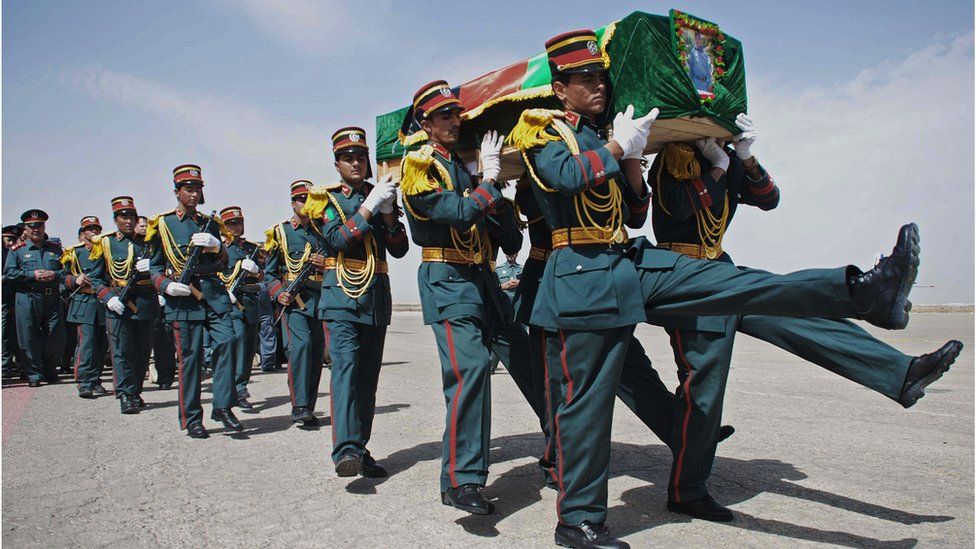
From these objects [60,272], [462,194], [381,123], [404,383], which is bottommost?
[404,383]

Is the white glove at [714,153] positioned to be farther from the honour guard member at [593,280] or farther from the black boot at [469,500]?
the black boot at [469,500]

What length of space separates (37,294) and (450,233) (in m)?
9.35

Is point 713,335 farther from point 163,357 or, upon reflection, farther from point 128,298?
point 163,357

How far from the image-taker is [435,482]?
4.75 metres

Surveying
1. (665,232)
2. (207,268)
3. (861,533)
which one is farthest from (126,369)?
(861,533)

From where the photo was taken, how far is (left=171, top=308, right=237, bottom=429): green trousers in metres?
6.71

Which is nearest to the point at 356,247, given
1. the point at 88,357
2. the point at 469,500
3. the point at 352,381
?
the point at 352,381

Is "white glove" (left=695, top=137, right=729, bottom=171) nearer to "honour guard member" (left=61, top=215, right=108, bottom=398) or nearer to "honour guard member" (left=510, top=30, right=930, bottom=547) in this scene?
"honour guard member" (left=510, top=30, right=930, bottom=547)

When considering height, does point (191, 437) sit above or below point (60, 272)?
below

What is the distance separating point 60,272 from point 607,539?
34.0 ft

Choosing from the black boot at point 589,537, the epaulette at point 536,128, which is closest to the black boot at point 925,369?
the black boot at point 589,537

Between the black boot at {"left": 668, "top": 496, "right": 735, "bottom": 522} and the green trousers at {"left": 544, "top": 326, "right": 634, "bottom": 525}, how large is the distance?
0.67 meters

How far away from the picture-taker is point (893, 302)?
2.93 meters

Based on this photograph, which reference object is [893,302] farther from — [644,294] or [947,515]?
[947,515]
